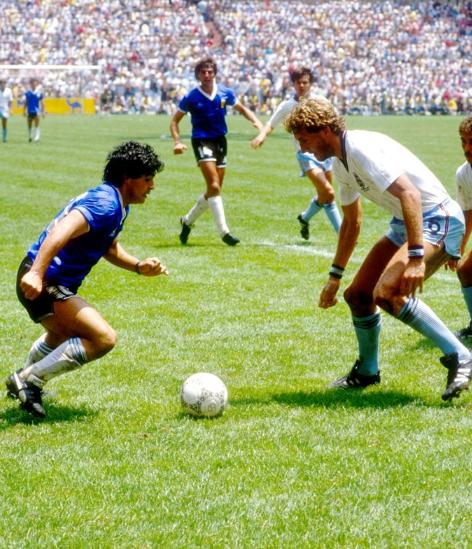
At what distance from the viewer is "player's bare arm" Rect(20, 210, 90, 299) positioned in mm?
5164

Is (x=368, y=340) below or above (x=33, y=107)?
above

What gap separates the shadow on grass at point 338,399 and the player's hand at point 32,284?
4.86 ft

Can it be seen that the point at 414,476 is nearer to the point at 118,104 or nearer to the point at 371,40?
the point at 118,104

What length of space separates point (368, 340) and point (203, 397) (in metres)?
1.29

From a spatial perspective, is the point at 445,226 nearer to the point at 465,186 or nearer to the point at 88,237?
the point at 465,186

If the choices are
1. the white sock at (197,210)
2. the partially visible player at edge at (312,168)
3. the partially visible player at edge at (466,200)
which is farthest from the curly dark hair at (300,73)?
the partially visible player at edge at (466,200)

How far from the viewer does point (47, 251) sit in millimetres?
5207

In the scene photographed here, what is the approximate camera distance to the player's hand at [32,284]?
5148 millimetres

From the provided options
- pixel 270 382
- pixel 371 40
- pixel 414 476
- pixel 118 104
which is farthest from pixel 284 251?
pixel 371 40

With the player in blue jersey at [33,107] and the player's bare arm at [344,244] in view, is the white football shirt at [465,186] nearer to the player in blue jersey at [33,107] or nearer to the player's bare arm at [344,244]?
the player's bare arm at [344,244]

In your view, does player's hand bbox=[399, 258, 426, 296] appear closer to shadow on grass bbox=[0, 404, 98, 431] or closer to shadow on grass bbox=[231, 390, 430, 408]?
shadow on grass bbox=[231, 390, 430, 408]

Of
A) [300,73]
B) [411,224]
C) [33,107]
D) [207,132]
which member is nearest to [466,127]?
[411,224]

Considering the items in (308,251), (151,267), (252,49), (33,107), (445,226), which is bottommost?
(33,107)

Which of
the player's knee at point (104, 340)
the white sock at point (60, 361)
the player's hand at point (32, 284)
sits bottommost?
the white sock at point (60, 361)
